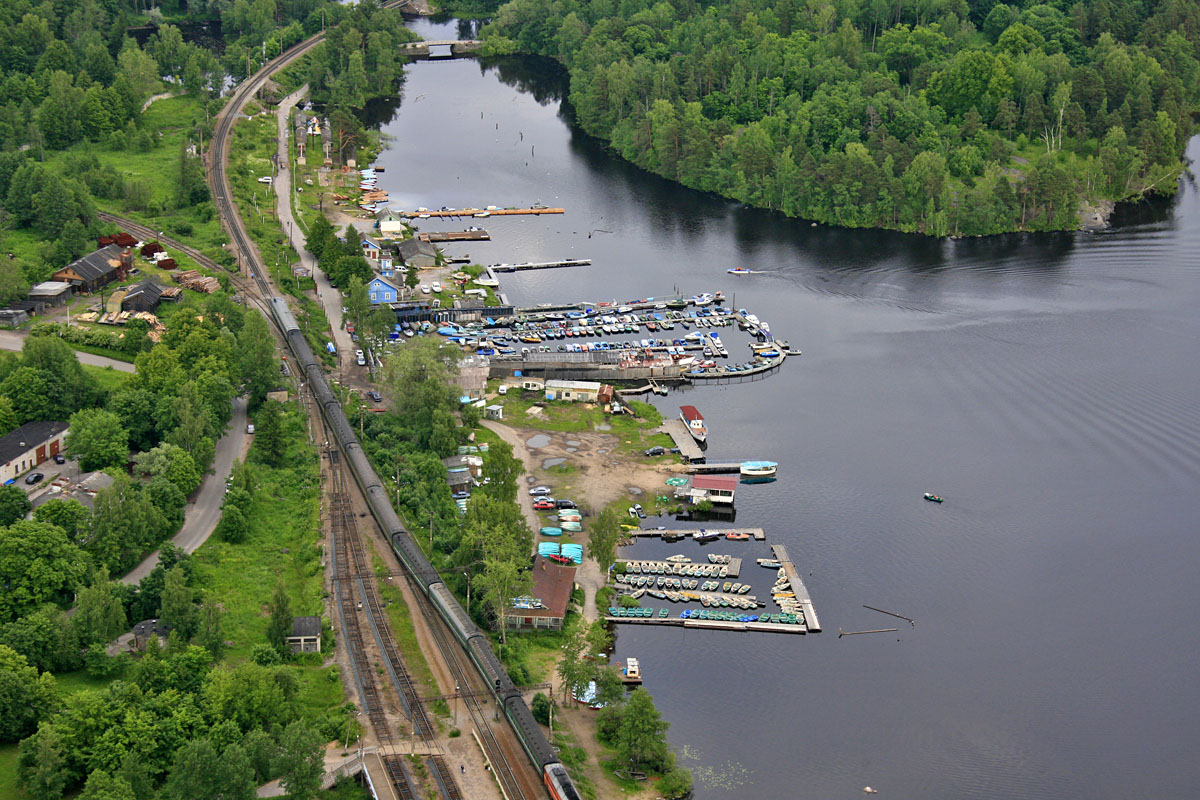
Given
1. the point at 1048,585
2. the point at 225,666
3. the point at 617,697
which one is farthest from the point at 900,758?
the point at 225,666

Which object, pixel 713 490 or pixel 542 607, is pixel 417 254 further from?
pixel 542 607

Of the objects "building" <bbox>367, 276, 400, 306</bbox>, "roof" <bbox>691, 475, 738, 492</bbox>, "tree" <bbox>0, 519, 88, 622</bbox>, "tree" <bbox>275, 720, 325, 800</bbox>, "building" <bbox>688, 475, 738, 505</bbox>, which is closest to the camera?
"tree" <bbox>275, 720, 325, 800</bbox>

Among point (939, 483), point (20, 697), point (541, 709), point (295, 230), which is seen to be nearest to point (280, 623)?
point (20, 697)

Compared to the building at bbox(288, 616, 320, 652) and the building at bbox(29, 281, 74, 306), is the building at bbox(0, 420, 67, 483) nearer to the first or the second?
the building at bbox(29, 281, 74, 306)

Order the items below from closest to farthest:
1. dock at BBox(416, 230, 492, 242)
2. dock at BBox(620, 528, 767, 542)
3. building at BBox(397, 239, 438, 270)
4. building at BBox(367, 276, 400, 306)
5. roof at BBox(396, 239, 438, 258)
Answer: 1. dock at BBox(620, 528, 767, 542)
2. building at BBox(367, 276, 400, 306)
3. building at BBox(397, 239, 438, 270)
4. roof at BBox(396, 239, 438, 258)
5. dock at BBox(416, 230, 492, 242)

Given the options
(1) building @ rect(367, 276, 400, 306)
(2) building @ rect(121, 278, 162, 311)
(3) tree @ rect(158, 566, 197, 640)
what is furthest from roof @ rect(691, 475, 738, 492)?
(2) building @ rect(121, 278, 162, 311)

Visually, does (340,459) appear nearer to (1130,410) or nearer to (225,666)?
(225,666)
